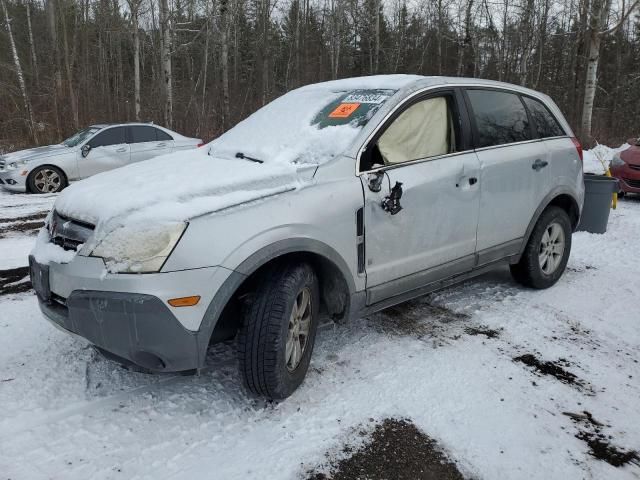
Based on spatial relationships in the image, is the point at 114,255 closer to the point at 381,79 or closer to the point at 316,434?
the point at 316,434

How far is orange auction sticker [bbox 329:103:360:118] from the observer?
3398 mm

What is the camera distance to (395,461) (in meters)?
2.45

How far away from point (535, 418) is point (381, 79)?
247 cm

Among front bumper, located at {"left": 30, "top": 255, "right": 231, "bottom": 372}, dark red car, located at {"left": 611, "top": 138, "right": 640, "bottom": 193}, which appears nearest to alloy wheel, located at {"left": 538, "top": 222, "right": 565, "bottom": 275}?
front bumper, located at {"left": 30, "top": 255, "right": 231, "bottom": 372}

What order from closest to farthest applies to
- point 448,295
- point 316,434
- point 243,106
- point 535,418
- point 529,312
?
point 316,434 < point 535,418 < point 529,312 < point 448,295 < point 243,106

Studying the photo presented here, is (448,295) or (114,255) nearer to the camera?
(114,255)

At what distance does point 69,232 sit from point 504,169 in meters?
3.06

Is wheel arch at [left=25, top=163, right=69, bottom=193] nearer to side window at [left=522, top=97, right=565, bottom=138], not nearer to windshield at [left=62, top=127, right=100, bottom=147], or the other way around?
windshield at [left=62, top=127, right=100, bottom=147]

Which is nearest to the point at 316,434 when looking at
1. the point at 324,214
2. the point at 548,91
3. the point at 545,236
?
the point at 324,214

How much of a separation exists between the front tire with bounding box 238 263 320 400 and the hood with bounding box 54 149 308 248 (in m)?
0.47

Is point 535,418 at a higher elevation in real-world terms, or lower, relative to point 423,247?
lower

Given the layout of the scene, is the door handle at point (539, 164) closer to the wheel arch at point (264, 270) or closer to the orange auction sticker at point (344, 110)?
Result: the orange auction sticker at point (344, 110)

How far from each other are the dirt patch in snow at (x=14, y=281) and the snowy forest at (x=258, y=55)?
13.4 metres

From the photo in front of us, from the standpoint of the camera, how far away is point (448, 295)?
4.57m
